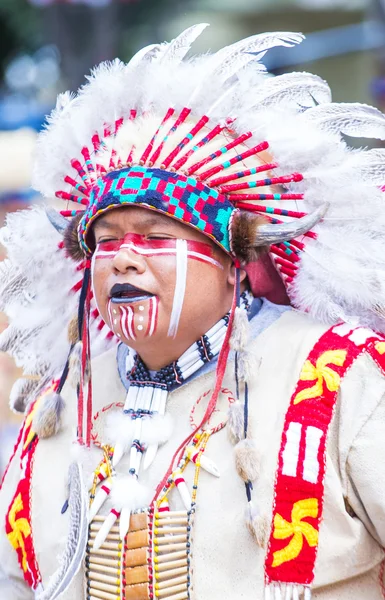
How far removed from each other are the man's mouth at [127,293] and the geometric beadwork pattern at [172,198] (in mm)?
209

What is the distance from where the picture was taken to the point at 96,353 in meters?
2.92

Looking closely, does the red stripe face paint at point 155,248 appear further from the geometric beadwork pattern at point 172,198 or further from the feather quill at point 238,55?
the feather quill at point 238,55

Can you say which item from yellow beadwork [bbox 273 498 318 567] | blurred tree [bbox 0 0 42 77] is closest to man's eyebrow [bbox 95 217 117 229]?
yellow beadwork [bbox 273 498 318 567]

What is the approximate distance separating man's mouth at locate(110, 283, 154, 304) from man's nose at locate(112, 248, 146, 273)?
4cm

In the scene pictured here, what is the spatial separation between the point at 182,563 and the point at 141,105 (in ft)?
4.13

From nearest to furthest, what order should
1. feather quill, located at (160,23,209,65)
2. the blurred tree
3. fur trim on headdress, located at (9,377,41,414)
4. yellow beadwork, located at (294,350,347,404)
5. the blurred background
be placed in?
1. yellow beadwork, located at (294,350,347,404)
2. feather quill, located at (160,23,209,65)
3. fur trim on headdress, located at (9,377,41,414)
4. the blurred background
5. the blurred tree

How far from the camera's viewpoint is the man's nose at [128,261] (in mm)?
2318

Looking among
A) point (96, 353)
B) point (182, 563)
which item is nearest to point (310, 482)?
point (182, 563)

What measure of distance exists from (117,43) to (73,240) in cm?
991

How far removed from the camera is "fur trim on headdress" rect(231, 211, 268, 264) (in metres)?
2.38

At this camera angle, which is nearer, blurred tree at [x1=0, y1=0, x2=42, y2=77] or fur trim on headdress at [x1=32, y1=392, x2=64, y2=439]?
fur trim on headdress at [x1=32, y1=392, x2=64, y2=439]

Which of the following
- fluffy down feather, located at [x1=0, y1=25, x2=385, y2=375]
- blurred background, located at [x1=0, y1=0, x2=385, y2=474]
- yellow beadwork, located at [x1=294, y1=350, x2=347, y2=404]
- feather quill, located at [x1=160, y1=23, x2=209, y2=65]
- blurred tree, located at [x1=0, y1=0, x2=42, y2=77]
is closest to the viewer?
yellow beadwork, located at [x1=294, y1=350, x2=347, y2=404]

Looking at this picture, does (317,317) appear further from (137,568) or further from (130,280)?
(137,568)

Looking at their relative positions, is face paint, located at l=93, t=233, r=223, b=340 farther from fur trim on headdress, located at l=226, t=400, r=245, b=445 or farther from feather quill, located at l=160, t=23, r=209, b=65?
feather quill, located at l=160, t=23, r=209, b=65
